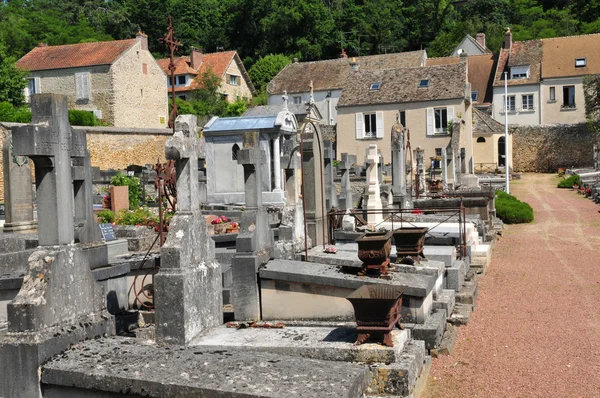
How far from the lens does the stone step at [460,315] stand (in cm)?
929

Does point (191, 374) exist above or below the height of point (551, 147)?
below

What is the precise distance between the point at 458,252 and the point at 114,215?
8.46 metres

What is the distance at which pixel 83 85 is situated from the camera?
4444cm

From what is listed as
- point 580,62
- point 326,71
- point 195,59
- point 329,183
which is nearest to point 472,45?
point 580,62

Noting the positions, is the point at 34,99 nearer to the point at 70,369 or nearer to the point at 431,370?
the point at 70,369

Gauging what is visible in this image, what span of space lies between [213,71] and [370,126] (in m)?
19.2

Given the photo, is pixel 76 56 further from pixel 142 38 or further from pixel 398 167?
pixel 398 167

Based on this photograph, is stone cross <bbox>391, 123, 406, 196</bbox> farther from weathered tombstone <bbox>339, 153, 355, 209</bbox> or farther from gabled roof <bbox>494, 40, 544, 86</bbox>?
gabled roof <bbox>494, 40, 544, 86</bbox>

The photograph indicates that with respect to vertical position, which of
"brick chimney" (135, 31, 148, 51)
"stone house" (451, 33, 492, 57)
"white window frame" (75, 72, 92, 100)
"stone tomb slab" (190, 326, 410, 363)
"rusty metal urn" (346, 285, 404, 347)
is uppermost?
"stone house" (451, 33, 492, 57)

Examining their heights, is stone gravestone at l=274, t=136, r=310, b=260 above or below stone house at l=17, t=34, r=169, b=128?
below

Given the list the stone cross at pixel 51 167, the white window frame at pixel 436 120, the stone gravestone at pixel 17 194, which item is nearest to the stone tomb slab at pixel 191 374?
the stone cross at pixel 51 167


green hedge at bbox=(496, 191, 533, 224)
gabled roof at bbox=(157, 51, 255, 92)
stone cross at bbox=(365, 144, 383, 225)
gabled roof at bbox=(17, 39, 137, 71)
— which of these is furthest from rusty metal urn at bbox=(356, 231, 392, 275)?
gabled roof at bbox=(157, 51, 255, 92)

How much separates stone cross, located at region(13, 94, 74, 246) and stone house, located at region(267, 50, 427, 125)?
152 ft

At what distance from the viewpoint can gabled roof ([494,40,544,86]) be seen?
50566 mm
